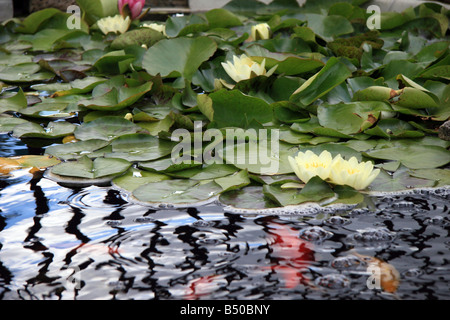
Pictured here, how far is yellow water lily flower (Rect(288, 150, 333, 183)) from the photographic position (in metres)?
1.39

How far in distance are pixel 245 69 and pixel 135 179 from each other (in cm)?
71

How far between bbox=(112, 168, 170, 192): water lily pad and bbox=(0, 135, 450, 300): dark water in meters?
0.04

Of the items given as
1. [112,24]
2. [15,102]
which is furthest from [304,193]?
[112,24]

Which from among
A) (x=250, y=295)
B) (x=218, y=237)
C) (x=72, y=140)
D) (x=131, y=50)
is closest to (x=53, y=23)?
(x=131, y=50)

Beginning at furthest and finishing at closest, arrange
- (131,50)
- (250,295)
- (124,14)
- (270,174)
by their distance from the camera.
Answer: (124,14)
(131,50)
(270,174)
(250,295)

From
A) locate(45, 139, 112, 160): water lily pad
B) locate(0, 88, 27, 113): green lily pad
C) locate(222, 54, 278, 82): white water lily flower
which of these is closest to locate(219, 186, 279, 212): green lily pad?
locate(45, 139, 112, 160): water lily pad

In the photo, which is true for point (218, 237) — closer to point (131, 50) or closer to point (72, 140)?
point (72, 140)

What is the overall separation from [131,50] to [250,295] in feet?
5.84

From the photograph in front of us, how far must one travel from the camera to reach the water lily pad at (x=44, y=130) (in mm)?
1842

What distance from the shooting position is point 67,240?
123 centimetres

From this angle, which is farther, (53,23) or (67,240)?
(53,23)

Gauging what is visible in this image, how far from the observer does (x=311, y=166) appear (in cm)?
142

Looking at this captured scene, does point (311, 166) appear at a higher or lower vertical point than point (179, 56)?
lower

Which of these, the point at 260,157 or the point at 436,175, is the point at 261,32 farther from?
the point at 436,175
